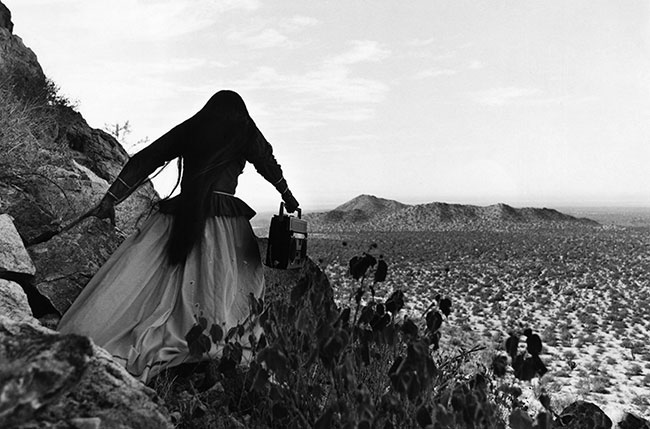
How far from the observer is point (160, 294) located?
12.4 ft

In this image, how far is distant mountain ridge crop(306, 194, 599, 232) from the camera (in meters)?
59.8

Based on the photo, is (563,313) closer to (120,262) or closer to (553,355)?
(553,355)

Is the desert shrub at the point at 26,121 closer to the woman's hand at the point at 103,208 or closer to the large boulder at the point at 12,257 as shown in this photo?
the large boulder at the point at 12,257

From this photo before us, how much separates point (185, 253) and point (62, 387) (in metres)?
2.46

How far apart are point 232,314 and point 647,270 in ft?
80.0

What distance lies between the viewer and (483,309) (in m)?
13.9

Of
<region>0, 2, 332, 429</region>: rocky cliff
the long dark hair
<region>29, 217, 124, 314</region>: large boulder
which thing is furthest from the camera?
<region>29, 217, 124, 314</region>: large boulder

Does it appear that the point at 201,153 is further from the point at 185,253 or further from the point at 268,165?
the point at 185,253

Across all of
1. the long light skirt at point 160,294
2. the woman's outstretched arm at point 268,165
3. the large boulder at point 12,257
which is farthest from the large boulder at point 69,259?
the woman's outstretched arm at point 268,165

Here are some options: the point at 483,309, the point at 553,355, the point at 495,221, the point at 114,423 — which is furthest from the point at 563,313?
the point at 495,221

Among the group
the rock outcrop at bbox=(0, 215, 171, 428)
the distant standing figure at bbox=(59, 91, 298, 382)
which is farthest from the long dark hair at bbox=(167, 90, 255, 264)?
the rock outcrop at bbox=(0, 215, 171, 428)

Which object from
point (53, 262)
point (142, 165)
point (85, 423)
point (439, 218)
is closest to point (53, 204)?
point (53, 262)

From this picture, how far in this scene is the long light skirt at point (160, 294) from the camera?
135 inches

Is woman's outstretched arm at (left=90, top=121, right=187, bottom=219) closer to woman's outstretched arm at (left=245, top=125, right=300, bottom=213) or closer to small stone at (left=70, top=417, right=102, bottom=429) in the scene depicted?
woman's outstretched arm at (left=245, top=125, right=300, bottom=213)
